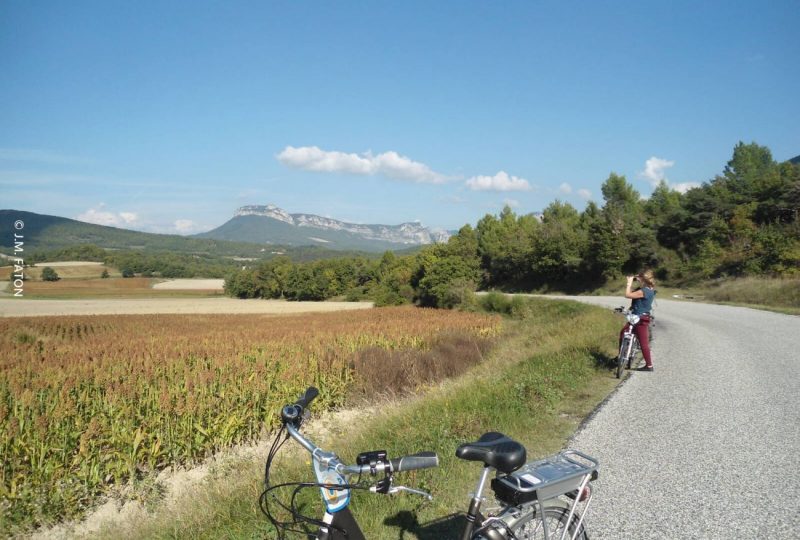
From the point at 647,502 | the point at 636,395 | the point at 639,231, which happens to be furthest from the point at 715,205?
the point at 647,502

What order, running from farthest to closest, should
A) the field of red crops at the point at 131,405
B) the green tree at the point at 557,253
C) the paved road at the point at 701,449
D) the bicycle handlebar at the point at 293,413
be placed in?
the green tree at the point at 557,253, the field of red crops at the point at 131,405, the paved road at the point at 701,449, the bicycle handlebar at the point at 293,413

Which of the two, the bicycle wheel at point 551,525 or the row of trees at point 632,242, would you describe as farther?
the row of trees at point 632,242

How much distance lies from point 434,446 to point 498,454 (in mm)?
3375

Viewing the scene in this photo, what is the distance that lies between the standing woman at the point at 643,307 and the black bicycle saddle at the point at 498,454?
7909 mm

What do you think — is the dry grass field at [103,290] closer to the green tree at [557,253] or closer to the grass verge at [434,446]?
the green tree at [557,253]

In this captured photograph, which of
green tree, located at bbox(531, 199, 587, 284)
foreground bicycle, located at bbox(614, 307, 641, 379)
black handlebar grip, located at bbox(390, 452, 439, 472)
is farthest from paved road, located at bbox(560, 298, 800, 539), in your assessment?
green tree, located at bbox(531, 199, 587, 284)

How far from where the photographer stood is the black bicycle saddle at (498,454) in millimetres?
2318

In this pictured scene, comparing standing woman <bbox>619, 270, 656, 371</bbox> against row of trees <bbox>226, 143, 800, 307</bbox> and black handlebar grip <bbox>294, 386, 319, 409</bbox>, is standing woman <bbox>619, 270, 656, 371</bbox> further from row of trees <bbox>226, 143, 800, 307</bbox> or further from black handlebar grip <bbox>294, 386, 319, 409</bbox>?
row of trees <bbox>226, 143, 800, 307</bbox>

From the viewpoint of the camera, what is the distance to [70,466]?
686 cm

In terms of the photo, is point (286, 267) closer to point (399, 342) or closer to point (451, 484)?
point (399, 342)

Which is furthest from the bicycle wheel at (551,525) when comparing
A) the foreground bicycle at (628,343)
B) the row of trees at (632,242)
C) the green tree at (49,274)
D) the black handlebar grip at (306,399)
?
the green tree at (49,274)

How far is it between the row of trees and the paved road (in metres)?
28.4

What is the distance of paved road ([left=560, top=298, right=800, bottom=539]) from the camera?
3.86 metres

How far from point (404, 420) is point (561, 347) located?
6.44 meters
